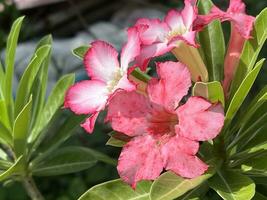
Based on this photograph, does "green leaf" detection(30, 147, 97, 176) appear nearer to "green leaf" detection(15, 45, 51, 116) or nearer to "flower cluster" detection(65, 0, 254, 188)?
"green leaf" detection(15, 45, 51, 116)

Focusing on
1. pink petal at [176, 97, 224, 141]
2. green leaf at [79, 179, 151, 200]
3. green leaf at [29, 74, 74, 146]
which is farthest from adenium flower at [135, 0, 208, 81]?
green leaf at [29, 74, 74, 146]

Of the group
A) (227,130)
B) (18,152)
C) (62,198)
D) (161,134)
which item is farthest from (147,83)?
(62,198)

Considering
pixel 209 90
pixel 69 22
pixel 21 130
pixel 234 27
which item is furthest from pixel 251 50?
pixel 69 22

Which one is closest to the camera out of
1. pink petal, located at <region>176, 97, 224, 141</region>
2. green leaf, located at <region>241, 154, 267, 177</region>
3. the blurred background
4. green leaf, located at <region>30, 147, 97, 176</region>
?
pink petal, located at <region>176, 97, 224, 141</region>

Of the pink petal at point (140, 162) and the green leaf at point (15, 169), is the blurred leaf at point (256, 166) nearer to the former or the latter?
the pink petal at point (140, 162)

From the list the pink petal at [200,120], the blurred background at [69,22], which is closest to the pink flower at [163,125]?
the pink petal at [200,120]
